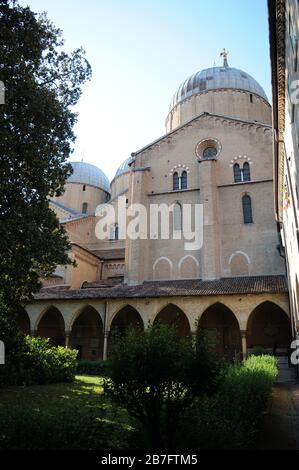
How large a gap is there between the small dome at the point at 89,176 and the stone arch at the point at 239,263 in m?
22.1

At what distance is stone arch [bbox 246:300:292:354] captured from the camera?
70.4 feet

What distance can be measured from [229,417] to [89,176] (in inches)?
1471

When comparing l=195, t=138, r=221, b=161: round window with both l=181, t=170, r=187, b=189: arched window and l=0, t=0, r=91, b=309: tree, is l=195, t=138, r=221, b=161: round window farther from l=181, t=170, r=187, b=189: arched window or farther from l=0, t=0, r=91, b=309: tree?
l=0, t=0, r=91, b=309: tree

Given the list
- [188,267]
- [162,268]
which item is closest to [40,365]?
[162,268]

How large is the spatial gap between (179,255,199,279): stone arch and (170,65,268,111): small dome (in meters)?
16.1

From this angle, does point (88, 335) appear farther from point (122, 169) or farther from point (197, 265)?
point (122, 169)

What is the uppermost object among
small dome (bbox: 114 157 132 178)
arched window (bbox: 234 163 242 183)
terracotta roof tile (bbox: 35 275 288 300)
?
small dome (bbox: 114 157 132 178)

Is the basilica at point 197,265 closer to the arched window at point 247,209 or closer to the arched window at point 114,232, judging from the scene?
the arched window at point 247,209

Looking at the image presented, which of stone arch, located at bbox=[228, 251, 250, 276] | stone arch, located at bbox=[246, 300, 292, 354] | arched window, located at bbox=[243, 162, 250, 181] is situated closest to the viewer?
stone arch, located at bbox=[246, 300, 292, 354]

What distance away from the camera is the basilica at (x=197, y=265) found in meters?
21.3

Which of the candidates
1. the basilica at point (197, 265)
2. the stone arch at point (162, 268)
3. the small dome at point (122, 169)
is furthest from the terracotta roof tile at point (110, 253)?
the small dome at point (122, 169)

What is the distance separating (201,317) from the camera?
2234 cm

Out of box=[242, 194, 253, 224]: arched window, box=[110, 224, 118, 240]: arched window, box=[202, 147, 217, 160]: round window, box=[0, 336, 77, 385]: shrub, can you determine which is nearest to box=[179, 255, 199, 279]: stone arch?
box=[242, 194, 253, 224]: arched window
